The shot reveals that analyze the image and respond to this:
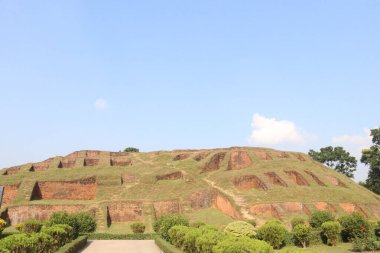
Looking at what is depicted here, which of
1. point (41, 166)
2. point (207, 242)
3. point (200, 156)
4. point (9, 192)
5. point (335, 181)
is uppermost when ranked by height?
point (200, 156)

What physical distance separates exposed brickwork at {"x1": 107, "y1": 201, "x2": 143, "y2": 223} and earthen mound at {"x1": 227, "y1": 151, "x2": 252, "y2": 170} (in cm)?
1826

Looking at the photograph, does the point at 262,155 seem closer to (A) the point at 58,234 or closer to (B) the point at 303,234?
(B) the point at 303,234

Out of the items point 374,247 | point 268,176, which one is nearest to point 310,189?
point 268,176

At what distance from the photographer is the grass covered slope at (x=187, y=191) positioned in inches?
1286

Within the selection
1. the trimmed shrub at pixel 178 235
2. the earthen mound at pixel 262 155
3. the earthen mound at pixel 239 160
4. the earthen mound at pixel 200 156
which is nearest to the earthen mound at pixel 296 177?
the earthen mound at pixel 239 160

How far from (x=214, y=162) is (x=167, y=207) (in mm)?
16076

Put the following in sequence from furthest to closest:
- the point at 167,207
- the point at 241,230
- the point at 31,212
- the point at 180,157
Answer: the point at 180,157 → the point at 167,207 → the point at 31,212 → the point at 241,230

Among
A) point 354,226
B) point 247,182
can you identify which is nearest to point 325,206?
point 247,182

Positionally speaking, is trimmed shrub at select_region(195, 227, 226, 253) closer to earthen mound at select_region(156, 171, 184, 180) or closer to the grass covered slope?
the grass covered slope

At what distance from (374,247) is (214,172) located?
29.1 meters

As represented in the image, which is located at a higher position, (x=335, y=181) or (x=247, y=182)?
(x=335, y=181)

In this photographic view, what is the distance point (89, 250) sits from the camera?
1972 centimetres

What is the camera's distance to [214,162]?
4872 centimetres

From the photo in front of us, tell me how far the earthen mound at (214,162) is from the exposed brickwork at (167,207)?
12785 mm
